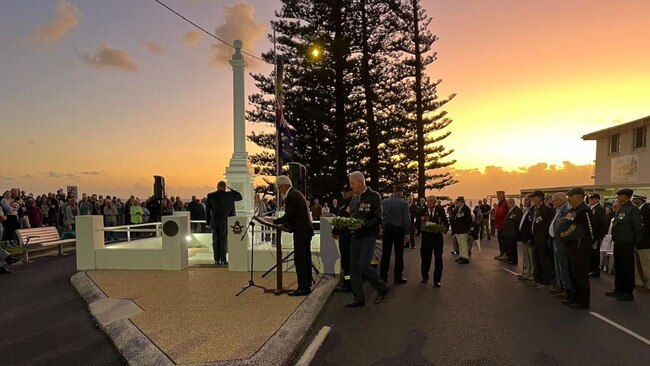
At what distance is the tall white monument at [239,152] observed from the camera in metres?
13.0

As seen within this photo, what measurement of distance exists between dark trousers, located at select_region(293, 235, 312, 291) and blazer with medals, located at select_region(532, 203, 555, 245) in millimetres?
4797

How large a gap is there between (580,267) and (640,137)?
23029 millimetres

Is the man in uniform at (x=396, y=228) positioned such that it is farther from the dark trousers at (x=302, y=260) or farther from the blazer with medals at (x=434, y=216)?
the dark trousers at (x=302, y=260)

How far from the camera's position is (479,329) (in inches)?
224

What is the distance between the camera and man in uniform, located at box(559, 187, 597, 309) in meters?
6.80

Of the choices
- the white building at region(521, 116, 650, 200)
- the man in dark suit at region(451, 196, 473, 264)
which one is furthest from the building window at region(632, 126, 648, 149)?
the man in dark suit at region(451, 196, 473, 264)

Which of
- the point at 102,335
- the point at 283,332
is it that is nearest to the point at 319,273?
the point at 283,332

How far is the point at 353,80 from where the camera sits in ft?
97.8

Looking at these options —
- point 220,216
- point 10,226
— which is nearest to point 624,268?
point 220,216

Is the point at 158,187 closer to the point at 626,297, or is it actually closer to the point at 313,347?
the point at 313,347

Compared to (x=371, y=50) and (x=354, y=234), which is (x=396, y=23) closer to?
(x=371, y=50)

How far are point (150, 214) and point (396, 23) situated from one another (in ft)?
73.7

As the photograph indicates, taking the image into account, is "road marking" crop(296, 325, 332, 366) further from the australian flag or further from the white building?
the white building

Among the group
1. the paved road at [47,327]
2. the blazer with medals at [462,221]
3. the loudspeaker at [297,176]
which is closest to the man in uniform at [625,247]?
the blazer with medals at [462,221]
